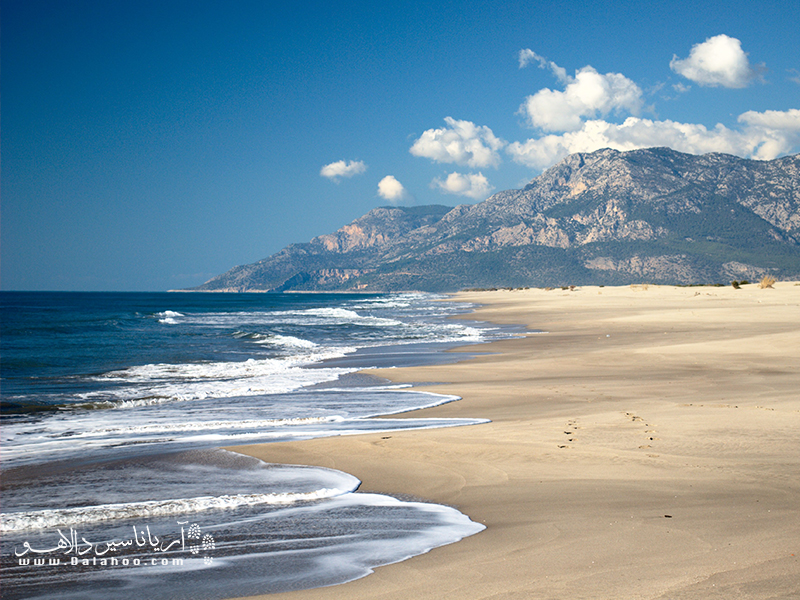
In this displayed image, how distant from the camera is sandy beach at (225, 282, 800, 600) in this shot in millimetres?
3389

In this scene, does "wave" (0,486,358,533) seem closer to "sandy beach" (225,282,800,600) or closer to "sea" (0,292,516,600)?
"sea" (0,292,516,600)

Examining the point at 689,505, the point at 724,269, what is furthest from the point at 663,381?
the point at 724,269

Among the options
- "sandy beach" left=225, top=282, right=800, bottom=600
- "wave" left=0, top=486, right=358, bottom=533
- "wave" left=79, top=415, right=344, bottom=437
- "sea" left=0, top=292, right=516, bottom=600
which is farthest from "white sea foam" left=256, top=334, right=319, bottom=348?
"wave" left=0, top=486, right=358, bottom=533

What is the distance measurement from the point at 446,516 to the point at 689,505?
217cm

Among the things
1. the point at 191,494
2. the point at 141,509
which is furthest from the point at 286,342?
the point at 141,509

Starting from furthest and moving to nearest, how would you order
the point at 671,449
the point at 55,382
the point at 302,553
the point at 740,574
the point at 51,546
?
the point at 55,382, the point at 671,449, the point at 51,546, the point at 302,553, the point at 740,574

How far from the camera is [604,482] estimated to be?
5.42 metres

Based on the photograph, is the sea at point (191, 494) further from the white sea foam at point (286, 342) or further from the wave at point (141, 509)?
the white sea foam at point (286, 342)

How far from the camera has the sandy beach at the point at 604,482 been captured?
3389 millimetres

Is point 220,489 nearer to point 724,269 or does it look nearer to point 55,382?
point 55,382

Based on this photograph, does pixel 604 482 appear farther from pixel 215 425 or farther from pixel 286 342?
pixel 286 342

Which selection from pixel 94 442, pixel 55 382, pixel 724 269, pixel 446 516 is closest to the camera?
pixel 446 516

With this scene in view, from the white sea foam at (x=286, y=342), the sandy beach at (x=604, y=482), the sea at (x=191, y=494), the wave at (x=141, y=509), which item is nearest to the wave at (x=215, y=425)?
the sea at (x=191, y=494)

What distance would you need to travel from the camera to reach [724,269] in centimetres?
15912
